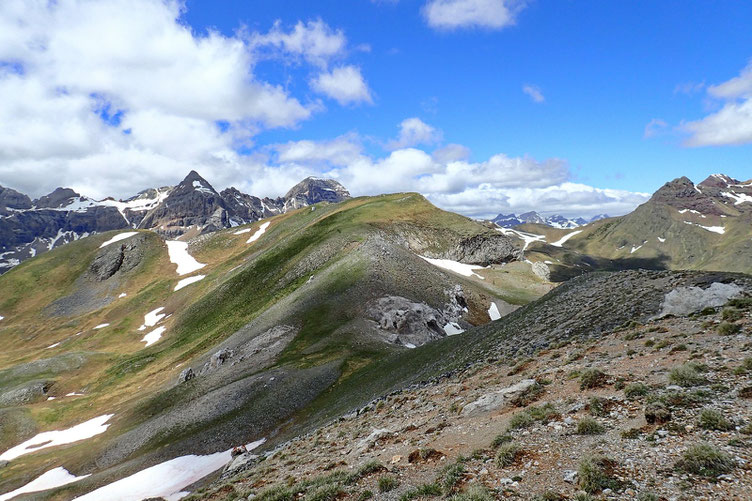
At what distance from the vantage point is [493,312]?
3597 inches

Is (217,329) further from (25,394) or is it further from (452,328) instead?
(452,328)

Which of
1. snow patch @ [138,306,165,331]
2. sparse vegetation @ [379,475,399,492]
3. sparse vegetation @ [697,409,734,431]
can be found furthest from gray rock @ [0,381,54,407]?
sparse vegetation @ [697,409,734,431]

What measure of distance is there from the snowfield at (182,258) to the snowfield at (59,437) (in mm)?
93276

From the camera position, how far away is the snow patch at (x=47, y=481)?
42969 millimetres

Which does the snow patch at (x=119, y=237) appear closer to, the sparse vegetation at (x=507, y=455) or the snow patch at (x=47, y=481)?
the snow patch at (x=47, y=481)

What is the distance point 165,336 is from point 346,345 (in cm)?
6430

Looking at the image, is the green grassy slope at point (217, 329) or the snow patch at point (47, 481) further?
the green grassy slope at point (217, 329)

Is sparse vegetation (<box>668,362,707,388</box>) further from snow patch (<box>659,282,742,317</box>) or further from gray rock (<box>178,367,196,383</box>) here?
gray rock (<box>178,367,196,383</box>)

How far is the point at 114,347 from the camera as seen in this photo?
103m

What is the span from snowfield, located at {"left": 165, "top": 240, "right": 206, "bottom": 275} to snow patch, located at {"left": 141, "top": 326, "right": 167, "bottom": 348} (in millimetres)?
48138

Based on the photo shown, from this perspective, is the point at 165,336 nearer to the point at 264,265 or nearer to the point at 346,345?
the point at 264,265

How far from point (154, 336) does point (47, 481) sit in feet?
202

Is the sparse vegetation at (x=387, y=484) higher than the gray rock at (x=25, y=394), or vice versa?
the sparse vegetation at (x=387, y=484)

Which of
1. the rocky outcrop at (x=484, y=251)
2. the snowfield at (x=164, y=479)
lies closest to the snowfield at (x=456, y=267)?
the rocky outcrop at (x=484, y=251)
